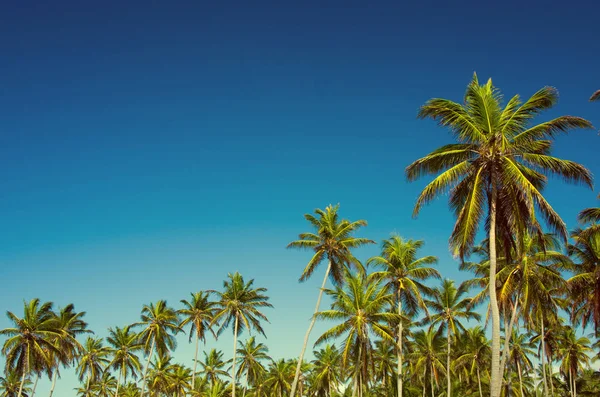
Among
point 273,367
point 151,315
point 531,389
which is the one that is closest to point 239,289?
point 151,315

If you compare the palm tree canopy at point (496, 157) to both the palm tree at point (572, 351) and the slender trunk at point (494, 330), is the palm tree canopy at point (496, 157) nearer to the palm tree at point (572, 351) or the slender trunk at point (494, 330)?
the slender trunk at point (494, 330)

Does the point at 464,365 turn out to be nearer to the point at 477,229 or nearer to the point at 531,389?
the point at 531,389

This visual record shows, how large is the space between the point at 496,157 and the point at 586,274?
18.1 meters

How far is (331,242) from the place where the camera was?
42.4 meters

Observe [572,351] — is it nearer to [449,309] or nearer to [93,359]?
[449,309]

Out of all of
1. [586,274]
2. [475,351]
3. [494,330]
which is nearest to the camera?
[494,330]

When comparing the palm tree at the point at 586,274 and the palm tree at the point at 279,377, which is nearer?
the palm tree at the point at 586,274

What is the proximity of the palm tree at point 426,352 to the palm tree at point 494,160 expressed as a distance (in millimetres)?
36186

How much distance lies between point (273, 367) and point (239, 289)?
24.5m

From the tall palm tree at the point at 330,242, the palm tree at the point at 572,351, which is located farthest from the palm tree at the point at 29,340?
the palm tree at the point at 572,351

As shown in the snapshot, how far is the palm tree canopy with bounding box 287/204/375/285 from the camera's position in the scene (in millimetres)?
42344

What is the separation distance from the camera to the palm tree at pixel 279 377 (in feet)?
225

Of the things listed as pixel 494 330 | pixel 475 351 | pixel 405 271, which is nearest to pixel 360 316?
pixel 405 271

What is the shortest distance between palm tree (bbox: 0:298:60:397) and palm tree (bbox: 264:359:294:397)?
31.2m
